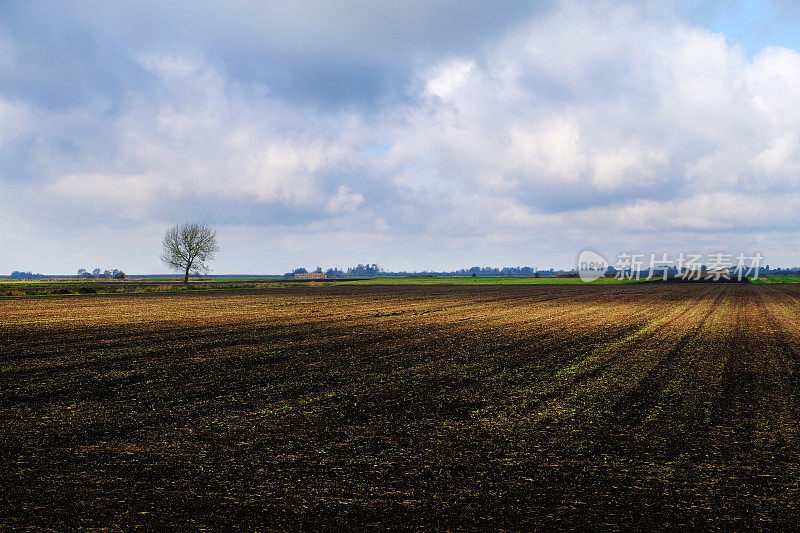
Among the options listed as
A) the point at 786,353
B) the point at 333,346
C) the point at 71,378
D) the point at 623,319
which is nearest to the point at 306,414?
the point at 71,378

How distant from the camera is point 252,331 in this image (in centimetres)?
1933

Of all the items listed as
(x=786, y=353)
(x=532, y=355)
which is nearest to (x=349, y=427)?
(x=532, y=355)

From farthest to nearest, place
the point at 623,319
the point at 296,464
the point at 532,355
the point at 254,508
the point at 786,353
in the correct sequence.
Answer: the point at 623,319 < the point at 786,353 < the point at 532,355 < the point at 296,464 < the point at 254,508

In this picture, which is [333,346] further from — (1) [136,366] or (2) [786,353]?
(2) [786,353]

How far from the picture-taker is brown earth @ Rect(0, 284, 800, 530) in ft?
15.5

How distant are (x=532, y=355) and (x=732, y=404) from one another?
18.0 feet

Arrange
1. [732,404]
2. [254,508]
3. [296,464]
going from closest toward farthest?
1. [254,508]
2. [296,464]
3. [732,404]

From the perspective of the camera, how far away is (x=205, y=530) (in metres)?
4.30

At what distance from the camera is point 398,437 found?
22.2 ft

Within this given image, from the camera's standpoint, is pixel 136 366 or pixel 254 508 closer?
pixel 254 508

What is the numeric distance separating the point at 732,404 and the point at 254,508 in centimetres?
857

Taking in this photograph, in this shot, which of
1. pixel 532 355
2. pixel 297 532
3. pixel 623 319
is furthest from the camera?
pixel 623 319

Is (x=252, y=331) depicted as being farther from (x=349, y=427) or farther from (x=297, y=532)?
(x=297, y=532)

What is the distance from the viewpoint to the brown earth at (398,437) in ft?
15.5
